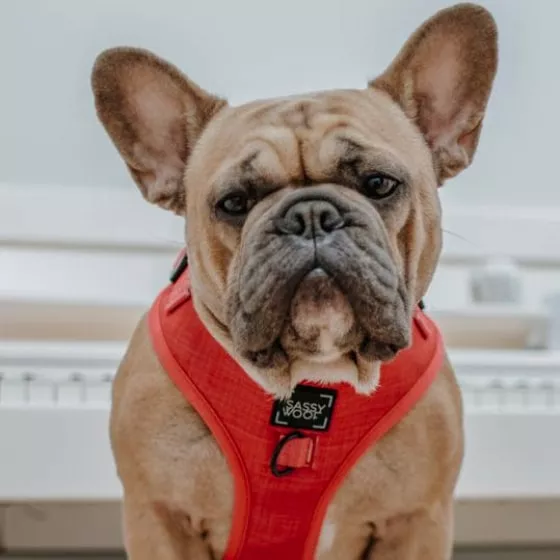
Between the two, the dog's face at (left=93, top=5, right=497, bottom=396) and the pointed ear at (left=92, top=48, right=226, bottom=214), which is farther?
the pointed ear at (left=92, top=48, right=226, bottom=214)

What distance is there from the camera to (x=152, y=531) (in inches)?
43.8

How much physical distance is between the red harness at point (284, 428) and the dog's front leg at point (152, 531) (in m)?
0.07

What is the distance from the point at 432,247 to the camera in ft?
3.51

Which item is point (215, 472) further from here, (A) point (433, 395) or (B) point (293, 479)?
(A) point (433, 395)

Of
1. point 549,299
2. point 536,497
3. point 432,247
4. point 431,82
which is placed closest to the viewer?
point 432,247

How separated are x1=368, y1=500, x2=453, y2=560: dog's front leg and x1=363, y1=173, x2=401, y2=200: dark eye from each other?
0.37 m

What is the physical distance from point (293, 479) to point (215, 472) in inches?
3.4

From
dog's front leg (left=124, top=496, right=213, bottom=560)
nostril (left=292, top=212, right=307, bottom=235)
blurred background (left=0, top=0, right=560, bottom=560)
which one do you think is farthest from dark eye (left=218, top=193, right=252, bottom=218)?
blurred background (left=0, top=0, right=560, bottom=560)

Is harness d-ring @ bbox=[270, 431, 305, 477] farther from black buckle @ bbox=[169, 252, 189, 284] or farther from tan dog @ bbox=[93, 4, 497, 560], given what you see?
black buckle @ bbox=[169, 252, 189, 284]

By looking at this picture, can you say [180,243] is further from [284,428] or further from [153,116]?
[284,428]

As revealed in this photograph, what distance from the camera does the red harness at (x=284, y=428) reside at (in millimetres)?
1095

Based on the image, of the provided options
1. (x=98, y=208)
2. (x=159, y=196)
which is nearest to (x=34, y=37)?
(x=98, y=208)

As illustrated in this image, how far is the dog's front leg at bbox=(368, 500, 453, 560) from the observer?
1.14 meters

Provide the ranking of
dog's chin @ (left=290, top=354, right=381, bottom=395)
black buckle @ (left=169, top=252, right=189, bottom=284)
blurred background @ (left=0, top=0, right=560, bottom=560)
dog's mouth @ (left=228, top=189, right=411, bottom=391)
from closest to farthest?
dog's mouth @ (left=228, top=189, right=411, bottom=391), dog's chin @ (left=290, top=354, right=381, bottom=395), black buckle @ (left=169, top=252, right=189, bottom=284), blurred background @ (left=0, top=0, right=560, bottom=560)
